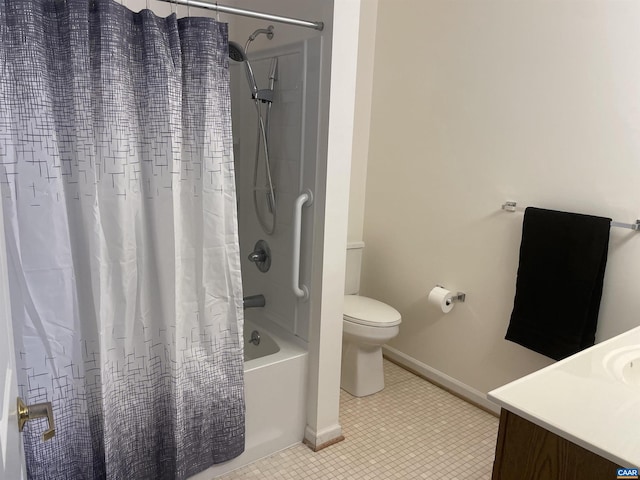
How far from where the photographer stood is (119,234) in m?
1.59

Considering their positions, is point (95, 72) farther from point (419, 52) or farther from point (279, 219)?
point (419, 52)

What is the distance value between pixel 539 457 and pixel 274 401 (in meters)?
1.31

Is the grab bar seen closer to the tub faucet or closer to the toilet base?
the tub faucet

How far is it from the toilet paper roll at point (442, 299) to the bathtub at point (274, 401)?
2.91 ft

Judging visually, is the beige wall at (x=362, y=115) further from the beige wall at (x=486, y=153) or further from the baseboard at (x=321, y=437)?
the baseboard at (x=321, y=437)

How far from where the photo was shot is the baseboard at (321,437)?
231 cm

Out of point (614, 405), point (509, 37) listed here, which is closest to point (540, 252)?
point (509, 37)

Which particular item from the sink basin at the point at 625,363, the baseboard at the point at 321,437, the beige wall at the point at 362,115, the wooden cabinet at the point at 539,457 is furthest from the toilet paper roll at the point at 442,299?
the wooden cabinet at the point at 539,457

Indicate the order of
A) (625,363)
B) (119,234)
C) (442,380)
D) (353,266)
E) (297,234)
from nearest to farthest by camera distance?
(625,363)
(119,234)
(297,234)
(442,380)
(353,266)

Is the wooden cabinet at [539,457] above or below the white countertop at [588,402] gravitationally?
below

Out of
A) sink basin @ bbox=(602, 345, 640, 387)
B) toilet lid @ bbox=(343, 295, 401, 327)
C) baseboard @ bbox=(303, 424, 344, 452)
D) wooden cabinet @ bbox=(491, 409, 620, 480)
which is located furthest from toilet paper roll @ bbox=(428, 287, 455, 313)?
wooden cabinet @ bbox=(491, 409, 620, 480)

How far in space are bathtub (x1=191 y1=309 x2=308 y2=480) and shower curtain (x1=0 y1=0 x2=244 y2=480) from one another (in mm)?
140

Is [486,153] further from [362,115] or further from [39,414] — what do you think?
[39,414]

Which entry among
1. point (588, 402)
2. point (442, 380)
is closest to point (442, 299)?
point (442, 380)
